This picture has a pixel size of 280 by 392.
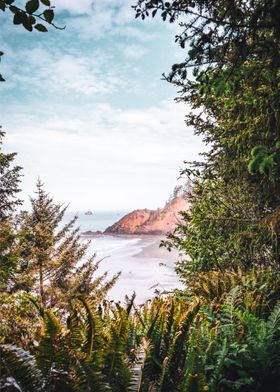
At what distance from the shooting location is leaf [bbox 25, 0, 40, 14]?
1449mm

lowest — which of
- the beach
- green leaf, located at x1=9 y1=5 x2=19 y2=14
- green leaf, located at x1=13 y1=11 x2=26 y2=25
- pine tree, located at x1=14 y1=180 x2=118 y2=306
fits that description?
the beach

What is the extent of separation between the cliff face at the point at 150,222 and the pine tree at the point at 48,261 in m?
47.7

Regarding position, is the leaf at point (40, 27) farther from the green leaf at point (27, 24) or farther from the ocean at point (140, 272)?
the ocean at point (140, 272)

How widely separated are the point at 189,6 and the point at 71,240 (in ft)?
53.7

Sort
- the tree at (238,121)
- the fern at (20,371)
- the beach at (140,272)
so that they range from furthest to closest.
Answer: the beach at (140,272), the tree at (238,121), the fern at (20,371)

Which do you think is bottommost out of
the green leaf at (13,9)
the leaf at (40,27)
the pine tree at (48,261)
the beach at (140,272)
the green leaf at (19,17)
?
the beach at (140,272)

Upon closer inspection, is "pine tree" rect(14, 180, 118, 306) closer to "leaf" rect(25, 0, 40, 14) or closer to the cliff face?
"leaf" rect(25, 0, 40, 14)

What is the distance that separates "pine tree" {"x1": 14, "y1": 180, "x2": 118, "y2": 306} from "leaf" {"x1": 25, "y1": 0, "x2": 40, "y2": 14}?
454 inches

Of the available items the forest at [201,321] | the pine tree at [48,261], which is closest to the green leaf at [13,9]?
the forest at [201,321]

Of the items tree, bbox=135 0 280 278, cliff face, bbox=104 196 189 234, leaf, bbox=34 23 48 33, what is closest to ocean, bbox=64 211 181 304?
tree, bbox=135 0 280 278

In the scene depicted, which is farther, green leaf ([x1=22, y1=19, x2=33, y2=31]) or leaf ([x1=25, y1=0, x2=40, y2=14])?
green leaf ([x1=22, y1=19, x2=33, y2=31])

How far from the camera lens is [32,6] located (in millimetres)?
1462

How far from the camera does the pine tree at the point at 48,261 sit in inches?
539

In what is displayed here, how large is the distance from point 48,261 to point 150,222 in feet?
179
